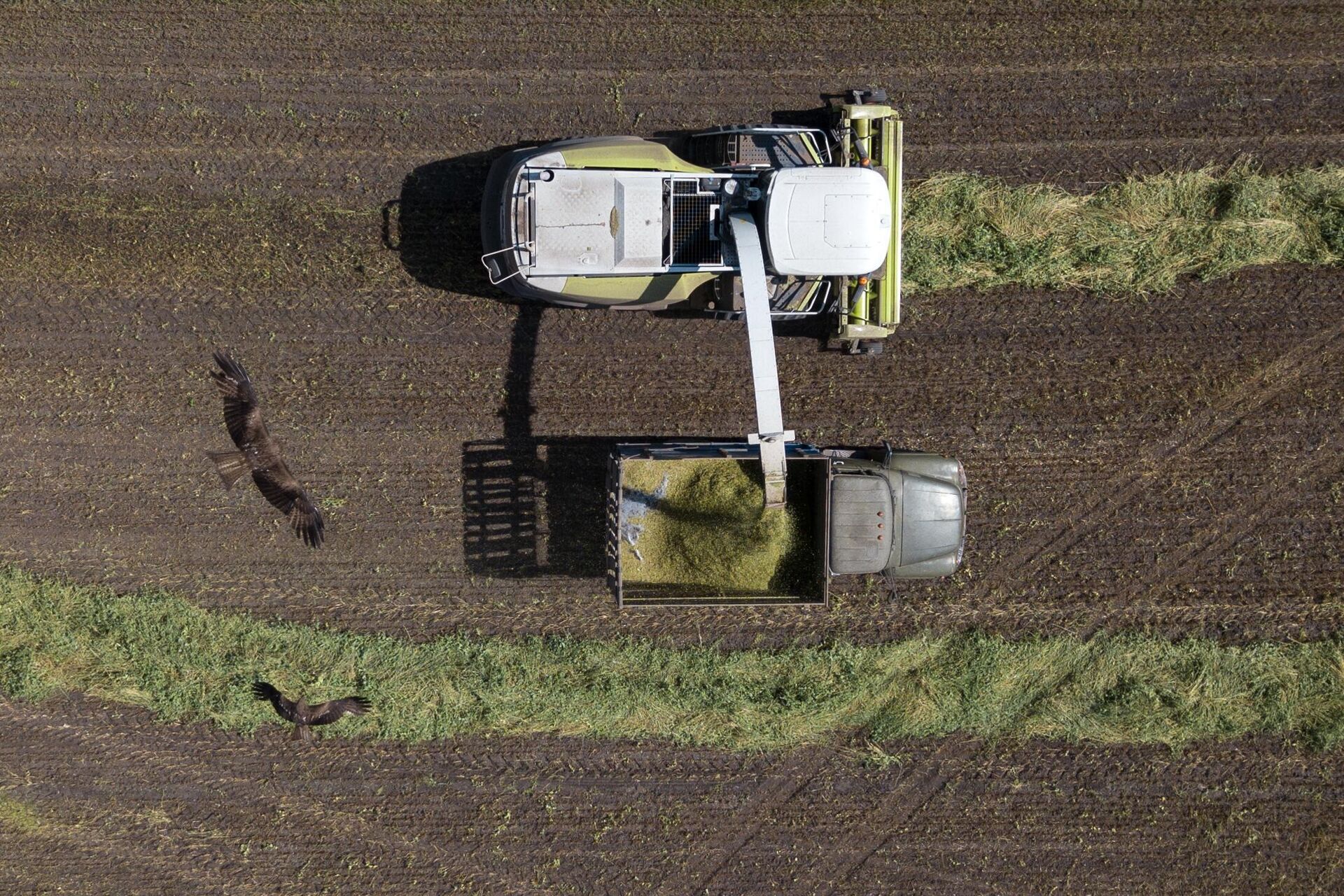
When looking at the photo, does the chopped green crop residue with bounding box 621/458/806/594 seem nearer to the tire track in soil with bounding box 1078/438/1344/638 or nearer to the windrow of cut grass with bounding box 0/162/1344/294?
the windrow of cut grass with bounding box 0/162/1344/294

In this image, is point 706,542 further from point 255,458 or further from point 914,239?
point 255,458

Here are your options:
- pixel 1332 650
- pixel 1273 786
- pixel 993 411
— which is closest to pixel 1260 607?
pixel 1332 650

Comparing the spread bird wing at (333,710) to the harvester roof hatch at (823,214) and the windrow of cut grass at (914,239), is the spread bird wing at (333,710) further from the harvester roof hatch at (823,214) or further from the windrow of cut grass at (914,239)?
the harvester roof hatch at (823,214)

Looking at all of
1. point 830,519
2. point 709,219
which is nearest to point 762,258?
point 709,219

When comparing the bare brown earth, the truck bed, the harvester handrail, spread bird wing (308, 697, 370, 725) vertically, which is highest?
the harvester handrail

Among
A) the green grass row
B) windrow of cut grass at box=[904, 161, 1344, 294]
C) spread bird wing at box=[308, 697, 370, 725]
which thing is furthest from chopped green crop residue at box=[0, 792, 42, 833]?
windrow of cut grass at box=[904, 161, 1344, 294]
